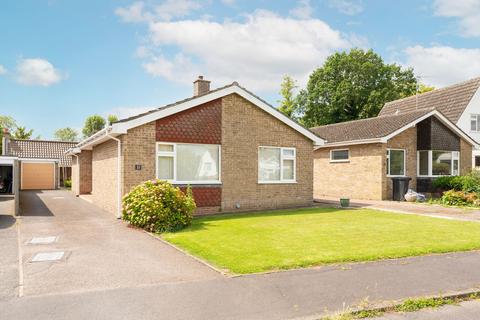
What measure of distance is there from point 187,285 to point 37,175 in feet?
101

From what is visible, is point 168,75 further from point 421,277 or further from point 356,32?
point 421,277

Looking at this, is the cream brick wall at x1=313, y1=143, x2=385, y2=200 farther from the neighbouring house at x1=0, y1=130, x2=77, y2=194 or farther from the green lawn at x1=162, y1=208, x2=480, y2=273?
the neighbouring house at x1=0, y1=130, x2=77, y2=194

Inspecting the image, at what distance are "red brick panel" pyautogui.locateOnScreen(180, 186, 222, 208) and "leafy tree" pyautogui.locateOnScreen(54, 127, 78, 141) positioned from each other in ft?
288

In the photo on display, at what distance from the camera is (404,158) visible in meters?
21.4

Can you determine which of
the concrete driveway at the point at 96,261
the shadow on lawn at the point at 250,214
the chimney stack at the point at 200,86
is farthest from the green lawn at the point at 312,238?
the chimney stack at the point at 200,86

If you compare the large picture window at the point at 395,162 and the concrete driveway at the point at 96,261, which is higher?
the large picture window at the point at 395,162

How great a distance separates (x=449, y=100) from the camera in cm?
3028

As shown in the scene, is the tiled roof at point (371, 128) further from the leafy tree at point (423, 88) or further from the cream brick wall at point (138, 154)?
the leafy tree at point (423, 88)

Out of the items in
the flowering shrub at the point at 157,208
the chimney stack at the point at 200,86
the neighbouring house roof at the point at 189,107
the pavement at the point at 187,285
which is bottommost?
the pavement at the point at 187,285

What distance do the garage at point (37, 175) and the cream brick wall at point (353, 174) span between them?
2212cm

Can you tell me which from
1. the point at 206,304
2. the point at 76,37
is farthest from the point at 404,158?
A: the point at 206,304

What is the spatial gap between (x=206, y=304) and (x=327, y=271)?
96.6 inches

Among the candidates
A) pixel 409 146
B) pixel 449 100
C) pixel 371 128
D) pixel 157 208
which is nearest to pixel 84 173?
pixel 157 208

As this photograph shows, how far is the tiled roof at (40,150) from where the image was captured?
33.7m
